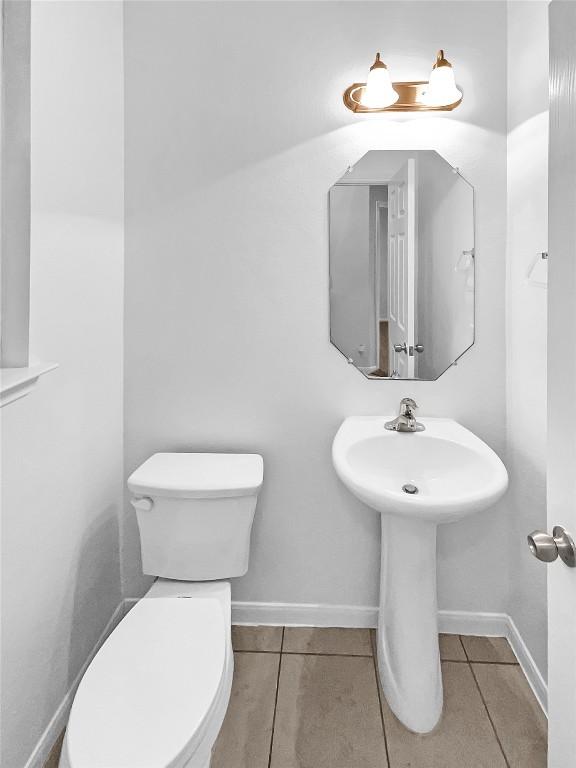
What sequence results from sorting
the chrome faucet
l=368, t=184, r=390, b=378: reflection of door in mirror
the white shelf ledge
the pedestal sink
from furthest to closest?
l=368, t=184, r=390, b=378: reflection of door in mirror → the chrome faucet → the pedestal sink → the white shelf ledge

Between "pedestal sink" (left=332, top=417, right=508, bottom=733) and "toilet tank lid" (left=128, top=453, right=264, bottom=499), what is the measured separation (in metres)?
0.30

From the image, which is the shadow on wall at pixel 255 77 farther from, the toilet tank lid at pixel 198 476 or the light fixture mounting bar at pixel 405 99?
the toilet tank lid at pixel 198 476

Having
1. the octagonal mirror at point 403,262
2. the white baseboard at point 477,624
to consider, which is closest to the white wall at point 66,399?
the octagonal mirror at point 403,262

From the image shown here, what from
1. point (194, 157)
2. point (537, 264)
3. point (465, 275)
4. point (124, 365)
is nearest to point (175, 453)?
point (124, 365)

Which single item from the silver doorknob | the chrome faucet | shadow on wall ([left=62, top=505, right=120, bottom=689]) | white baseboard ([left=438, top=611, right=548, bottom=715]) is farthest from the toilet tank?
the silver doorknob

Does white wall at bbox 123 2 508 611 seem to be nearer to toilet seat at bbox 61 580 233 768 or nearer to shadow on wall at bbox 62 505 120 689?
shadow on wall at bbox 62 505 120 689

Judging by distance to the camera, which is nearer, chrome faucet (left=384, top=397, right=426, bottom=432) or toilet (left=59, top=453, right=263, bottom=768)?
toilet (left=59, top=453, right=263, bottom=768)

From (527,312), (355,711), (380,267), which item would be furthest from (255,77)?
(355,711)

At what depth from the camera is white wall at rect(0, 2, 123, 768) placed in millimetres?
1438

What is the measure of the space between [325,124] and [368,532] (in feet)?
4.78

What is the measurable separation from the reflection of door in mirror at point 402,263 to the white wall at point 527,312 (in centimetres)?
33

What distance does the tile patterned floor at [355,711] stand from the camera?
1605mm

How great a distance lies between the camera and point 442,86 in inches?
74.8

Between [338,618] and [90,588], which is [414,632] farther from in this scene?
[90,588]
